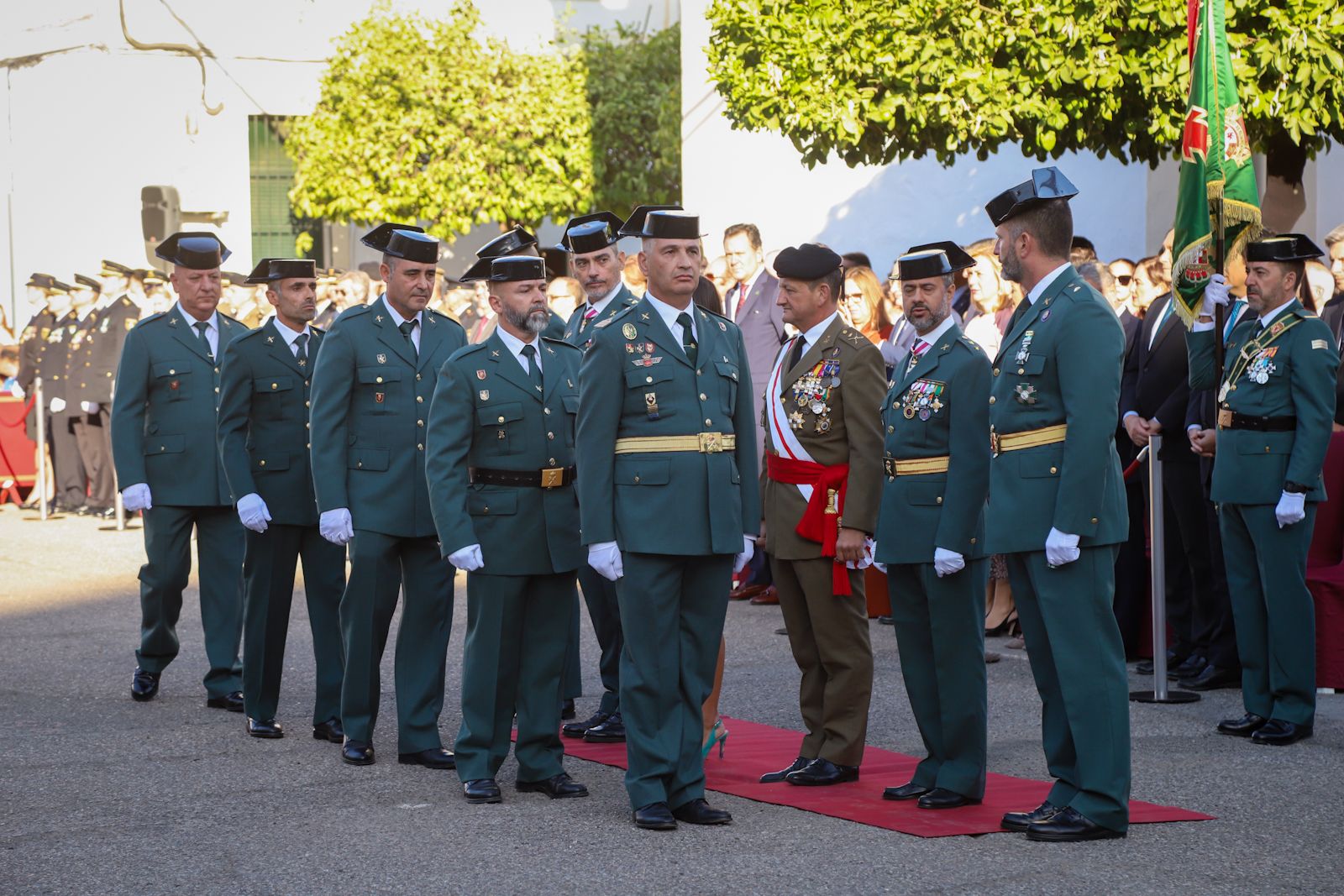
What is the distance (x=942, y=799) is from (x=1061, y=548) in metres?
1.05

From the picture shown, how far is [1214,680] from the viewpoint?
8484mm

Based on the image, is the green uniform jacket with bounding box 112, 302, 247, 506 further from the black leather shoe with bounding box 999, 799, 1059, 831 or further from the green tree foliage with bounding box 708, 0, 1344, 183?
the green tree foliage with bounding box 708, 0, 1344, 183

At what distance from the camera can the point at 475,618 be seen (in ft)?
21.1

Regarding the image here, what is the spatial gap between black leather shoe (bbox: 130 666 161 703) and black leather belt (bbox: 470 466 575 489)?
114 inches

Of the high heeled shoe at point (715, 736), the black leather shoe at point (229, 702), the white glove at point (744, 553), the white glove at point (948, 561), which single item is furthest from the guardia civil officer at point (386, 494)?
the white glove at point (948, 561)

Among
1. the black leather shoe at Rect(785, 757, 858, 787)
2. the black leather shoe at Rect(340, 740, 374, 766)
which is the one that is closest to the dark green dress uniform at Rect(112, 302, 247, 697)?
the black leather shoe at Rect(340, 740, 374, 766)

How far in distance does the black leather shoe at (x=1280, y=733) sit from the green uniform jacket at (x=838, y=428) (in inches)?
78.1

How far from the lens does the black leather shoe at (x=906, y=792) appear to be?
624cm

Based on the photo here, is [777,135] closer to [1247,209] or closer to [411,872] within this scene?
[1247,209]

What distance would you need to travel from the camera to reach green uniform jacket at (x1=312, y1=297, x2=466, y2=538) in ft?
22.6

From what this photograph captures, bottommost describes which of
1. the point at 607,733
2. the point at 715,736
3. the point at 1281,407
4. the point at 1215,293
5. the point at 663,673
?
the point at 607,733

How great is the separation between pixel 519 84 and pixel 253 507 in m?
22.2

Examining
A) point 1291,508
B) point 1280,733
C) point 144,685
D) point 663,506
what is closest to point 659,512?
point 663,506

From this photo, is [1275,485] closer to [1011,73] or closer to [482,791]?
[482,791]
